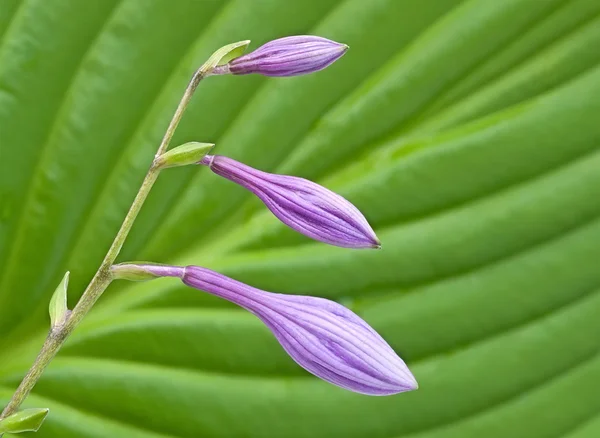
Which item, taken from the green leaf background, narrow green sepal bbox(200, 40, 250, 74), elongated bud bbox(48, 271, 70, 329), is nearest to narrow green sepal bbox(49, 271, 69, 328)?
elongated bud bbox(48, 271, 70, 329)

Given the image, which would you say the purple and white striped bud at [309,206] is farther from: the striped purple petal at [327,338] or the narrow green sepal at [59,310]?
the narrow green sepal at [59,310]

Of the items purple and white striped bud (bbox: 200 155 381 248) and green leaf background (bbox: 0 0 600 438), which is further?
green leaf background (bbox: 0 0 600 438)

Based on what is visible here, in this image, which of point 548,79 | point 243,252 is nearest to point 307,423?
point 243,252

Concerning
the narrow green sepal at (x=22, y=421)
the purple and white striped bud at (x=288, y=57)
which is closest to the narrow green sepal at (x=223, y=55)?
the purple and white striped bud at (x=288, y=57)

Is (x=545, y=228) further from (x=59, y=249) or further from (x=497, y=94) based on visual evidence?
(x=59, y=249)

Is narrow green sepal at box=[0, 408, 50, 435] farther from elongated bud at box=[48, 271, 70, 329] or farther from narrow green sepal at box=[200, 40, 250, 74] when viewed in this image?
narrow green sepal at box=[200, 40, 250, 74]

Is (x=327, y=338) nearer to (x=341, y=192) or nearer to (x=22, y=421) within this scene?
(x=22, y=421)
